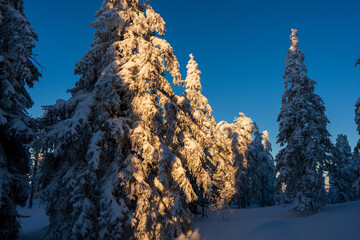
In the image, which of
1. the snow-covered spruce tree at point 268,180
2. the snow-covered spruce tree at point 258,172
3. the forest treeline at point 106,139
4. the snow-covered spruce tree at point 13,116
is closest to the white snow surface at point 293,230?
the forest treeline at point 106,139

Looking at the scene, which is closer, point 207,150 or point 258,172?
point 207,150

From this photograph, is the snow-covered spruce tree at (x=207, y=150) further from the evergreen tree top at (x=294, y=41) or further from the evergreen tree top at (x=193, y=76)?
the evergreen tree top at (x=294, y=41)

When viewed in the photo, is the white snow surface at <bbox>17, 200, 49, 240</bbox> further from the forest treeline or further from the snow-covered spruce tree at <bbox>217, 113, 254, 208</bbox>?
the snow-covered spruce tree at <bbox>217, 113, 254, 208</bbox>

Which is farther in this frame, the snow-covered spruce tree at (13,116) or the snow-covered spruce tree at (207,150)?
the snow-covered spruce tree at (207,150)

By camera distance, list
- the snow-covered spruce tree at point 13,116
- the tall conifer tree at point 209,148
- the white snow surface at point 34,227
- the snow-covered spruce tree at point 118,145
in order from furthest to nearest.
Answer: the tall conifer tree at point 209,148 → the white snow surface at point 34,227 → the snow-covered spruce tree at point 13,116 → the snow-covered spruce tree at point 118,145

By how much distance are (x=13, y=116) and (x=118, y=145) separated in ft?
15.3

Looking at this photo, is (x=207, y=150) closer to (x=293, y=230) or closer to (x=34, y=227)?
(x=293, y=230)

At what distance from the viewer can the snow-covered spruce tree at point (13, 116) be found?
9.59 m

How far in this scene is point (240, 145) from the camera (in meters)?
30.2

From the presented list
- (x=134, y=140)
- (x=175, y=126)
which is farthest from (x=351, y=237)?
(x=134, y=140)

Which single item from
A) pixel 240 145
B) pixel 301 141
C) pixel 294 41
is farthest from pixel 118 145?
pixel 240 145

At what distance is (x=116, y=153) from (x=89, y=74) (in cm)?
411

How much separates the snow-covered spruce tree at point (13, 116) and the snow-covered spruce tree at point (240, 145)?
863 inches

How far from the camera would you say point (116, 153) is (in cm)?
994
